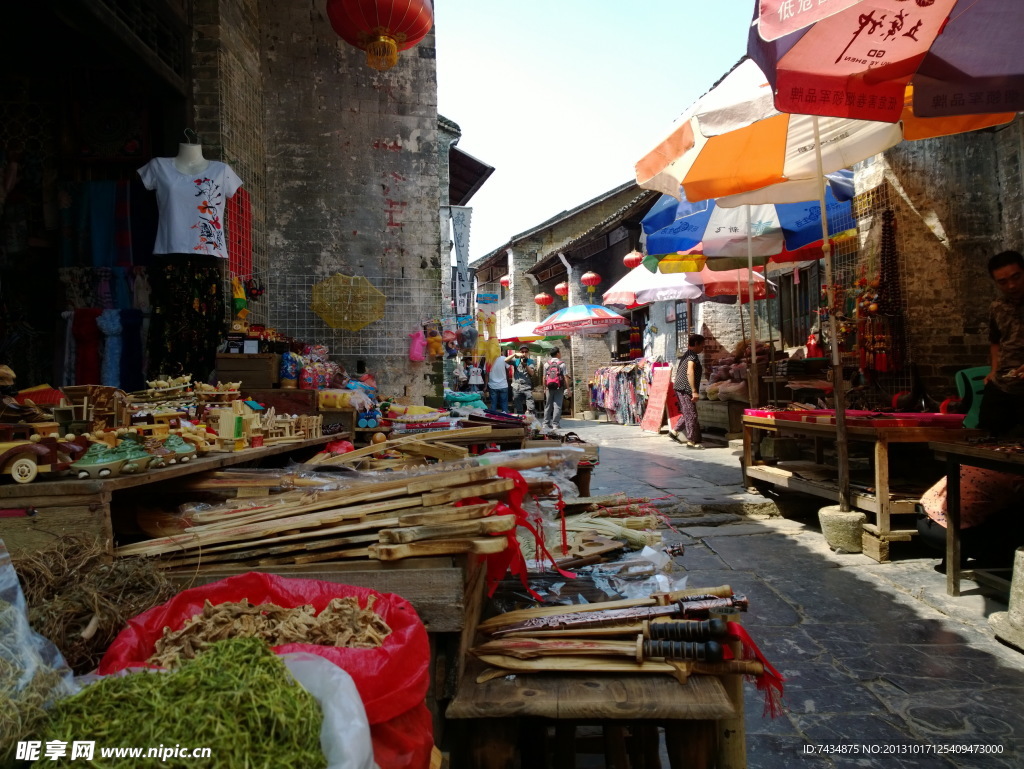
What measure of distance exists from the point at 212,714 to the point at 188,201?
224 inches

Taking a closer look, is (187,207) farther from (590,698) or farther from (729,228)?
(729,228)

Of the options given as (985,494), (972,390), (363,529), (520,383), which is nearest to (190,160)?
(363,529)

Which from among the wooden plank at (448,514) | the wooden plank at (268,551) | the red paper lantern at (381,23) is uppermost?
the red paper lantern at (381,23)

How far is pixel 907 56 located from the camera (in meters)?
4.48

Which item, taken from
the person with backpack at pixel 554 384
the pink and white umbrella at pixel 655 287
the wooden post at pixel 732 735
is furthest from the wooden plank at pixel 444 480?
the person with backpack at pixel 554 384

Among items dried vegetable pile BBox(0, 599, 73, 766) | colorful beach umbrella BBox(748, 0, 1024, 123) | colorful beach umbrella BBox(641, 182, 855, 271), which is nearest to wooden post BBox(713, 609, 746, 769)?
dried vegetable pile BBox(0, 599, 73, 766)

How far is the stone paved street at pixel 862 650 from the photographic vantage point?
8.29 feet

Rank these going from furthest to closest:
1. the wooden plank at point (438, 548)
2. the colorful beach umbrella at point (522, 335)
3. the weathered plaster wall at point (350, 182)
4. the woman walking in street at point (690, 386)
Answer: the colorful beach umbrella at point (522, 335) < the woman walking in street at point (690, 386) < the weathered plaster wall at point (350, 182) < the wooden plank at point (438, 548)

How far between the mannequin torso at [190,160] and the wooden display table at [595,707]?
222 inches

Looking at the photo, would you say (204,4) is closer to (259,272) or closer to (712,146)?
(259,272)

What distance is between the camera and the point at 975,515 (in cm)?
426

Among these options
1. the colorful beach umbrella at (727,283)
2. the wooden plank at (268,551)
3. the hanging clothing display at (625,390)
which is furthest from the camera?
the hanging clothing display at (625,390)

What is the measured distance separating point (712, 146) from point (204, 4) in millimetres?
5380

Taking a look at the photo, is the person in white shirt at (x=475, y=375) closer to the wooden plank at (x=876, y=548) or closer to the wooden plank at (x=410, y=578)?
the wooden plank at (x=876, y=548)
